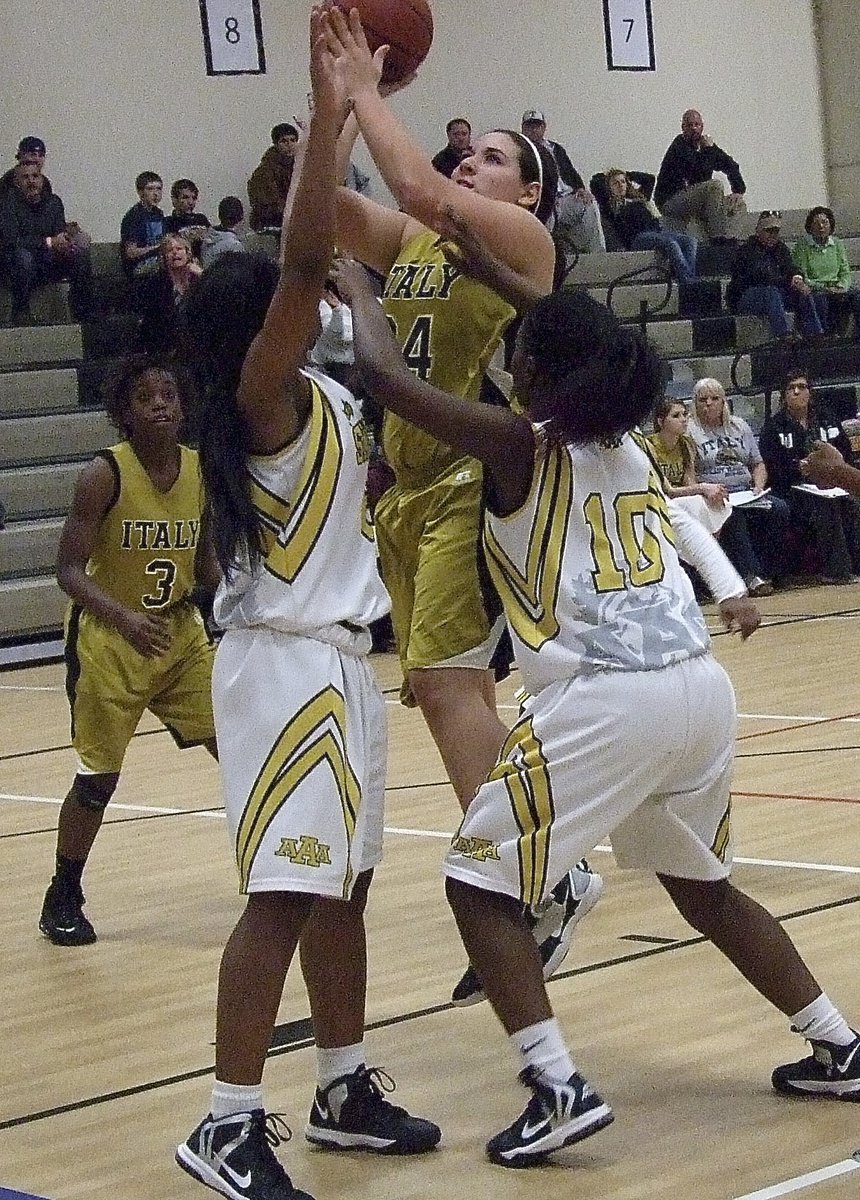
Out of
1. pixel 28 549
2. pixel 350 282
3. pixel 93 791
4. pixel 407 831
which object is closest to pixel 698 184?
pixel 28 549

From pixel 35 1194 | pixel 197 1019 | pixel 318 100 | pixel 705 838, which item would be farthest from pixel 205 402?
pixel 197 1019

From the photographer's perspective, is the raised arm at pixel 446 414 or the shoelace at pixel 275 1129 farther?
the raised arm at pixel 446 414

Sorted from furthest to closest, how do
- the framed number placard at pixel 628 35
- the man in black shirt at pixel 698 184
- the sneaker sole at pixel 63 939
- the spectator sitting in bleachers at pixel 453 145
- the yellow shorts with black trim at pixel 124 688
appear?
the framed number placard at pixel 628 35 < the man in black shirt at pixel 698 184 < the spectator sitting in bleachers at pixel 453 145 < the yellow shorts with black trim at pixel 124 688 < the sneaker sole at pixel 63 939

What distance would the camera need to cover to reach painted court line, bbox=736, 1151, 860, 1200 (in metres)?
2.82

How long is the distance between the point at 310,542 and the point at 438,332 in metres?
0.83

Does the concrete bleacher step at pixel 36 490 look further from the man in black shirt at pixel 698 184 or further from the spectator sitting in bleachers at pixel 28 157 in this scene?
the man in black shirt at pixel 698 184

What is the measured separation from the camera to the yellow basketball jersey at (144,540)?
5.10 m

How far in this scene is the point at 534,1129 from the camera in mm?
3027

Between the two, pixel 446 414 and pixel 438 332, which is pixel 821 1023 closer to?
pixel 446 414

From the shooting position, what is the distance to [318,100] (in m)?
2.94

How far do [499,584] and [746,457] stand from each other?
906 centimetres

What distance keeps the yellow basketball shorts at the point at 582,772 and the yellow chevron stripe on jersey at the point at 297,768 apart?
22cm

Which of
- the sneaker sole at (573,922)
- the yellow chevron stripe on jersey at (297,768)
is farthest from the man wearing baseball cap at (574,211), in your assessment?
the yellow chevron stripe on jersey at (297,768)

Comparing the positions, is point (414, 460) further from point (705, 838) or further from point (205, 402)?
point (705, 838)
